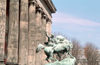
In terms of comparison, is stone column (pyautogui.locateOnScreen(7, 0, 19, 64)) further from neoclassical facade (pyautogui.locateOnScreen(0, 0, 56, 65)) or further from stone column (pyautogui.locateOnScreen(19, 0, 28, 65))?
stone column (pyautogui.locateOnScreen(19, 0, 28, 65))

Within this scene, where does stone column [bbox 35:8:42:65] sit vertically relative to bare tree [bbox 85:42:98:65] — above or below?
above

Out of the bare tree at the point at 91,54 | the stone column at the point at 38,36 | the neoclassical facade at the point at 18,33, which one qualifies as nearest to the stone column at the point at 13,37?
the neoclassical facade at the point at 18,33

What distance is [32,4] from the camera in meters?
37.9

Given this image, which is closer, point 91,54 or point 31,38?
point 31,38

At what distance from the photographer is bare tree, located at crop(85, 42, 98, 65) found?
8706 cm

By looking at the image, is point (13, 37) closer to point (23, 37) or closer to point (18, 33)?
point (23, 37)

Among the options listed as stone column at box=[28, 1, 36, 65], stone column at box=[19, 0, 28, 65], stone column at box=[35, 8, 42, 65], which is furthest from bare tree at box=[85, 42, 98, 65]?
stone column at box=[19, 0, 28, 65]

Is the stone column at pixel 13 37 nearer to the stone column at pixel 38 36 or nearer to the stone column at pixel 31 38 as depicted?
the stone column at pixel 31 38

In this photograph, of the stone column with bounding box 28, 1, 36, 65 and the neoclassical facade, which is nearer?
the neoclassical facade

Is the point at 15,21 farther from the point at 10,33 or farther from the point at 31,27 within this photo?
the point at 31,27

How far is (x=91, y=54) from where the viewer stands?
89.6 metres


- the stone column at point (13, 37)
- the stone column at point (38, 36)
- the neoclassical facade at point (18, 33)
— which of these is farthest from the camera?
the stone column at point (38, 36)

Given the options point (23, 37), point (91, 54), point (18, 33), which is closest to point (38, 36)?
point (18, 33)

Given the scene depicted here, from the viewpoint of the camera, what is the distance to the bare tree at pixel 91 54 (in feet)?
286
